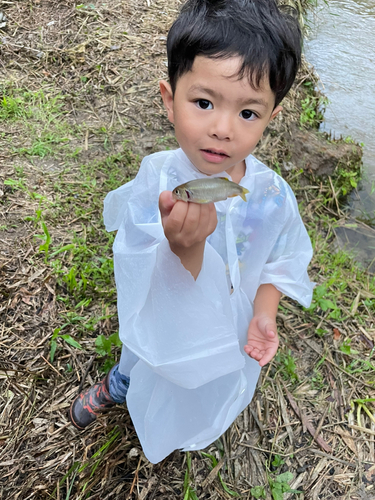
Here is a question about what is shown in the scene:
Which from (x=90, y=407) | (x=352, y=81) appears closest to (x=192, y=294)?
(x=90, y=407)

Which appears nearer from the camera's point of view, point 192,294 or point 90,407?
point 192,294

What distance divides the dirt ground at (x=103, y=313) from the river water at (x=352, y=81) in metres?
0.31

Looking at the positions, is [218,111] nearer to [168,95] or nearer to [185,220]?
[168,95]

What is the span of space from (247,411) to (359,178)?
119 inches

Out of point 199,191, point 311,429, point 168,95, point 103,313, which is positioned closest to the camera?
point 199,191

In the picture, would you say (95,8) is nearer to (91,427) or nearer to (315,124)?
(315,124)

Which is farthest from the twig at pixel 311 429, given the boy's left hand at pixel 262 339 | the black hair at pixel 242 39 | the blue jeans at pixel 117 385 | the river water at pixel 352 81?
the black hair at pixel 242 39

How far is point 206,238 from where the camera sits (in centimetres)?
154

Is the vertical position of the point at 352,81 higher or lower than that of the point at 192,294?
lower

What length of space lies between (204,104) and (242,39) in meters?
0.27

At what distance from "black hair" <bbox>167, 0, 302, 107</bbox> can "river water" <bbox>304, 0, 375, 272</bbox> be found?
2.58m

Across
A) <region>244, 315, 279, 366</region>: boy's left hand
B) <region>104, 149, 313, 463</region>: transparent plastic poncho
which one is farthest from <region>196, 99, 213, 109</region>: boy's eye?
<region>244, 315, 279, 366</region>: boy's left hand

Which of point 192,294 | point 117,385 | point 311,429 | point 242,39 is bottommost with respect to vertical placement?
point 311,429

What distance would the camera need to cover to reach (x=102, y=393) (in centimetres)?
221
